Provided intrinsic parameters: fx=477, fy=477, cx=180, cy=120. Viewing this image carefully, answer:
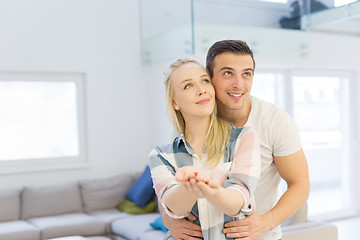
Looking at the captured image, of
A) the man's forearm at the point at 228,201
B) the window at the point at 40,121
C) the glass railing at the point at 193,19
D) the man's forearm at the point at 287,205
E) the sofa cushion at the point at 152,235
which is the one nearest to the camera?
the man's forearm at the point at 228,201

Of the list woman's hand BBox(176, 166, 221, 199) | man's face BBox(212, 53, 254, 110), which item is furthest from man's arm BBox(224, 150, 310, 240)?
woman's hand BBox(176, 166, 221, 199)

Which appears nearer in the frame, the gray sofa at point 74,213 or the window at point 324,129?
the gray sofa at point 74,213

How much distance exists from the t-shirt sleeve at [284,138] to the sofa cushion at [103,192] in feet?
11.8

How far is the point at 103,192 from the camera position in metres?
5.24

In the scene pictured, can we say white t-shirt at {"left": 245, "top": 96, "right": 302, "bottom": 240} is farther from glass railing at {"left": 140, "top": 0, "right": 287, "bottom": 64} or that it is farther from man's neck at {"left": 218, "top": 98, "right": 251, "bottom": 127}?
glass railing at {"left": 140, "top": 0, "right": 287, "bottom": 64}

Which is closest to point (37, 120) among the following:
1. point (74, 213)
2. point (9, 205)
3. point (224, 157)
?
point (9, 205)

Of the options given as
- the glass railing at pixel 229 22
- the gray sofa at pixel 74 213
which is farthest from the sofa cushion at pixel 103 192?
the glass railing at pixel 229 22

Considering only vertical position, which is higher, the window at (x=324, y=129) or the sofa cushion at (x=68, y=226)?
the window at (x=324, y=129)

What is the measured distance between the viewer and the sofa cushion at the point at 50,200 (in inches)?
194

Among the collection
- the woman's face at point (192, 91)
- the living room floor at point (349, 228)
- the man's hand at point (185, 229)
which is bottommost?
the living room floor at point (349, 228)

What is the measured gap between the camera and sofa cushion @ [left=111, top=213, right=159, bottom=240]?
433 cm

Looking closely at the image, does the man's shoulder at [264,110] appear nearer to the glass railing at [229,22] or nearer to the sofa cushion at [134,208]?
the glass railing at [229,22]

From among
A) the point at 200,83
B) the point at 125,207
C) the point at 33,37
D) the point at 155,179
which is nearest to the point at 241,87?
the point at 200,83

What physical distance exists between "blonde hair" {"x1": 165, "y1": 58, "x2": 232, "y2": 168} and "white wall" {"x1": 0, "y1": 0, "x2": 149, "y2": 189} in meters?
3.90
